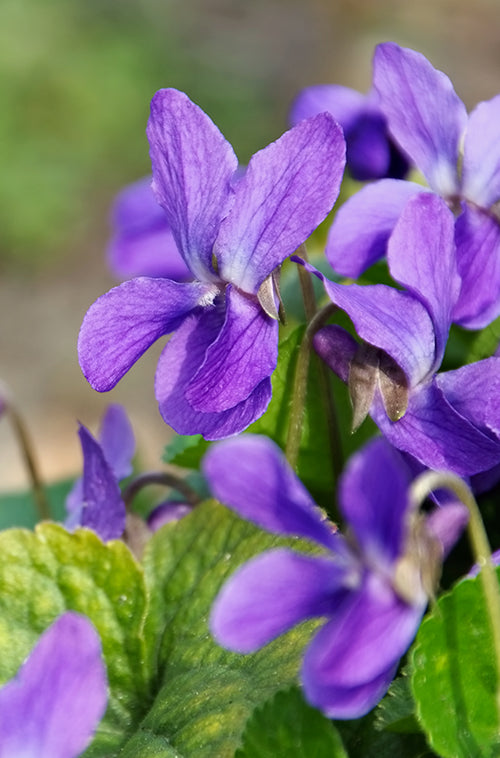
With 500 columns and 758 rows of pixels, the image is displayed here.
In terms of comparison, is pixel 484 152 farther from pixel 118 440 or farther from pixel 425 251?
pixel 118 440

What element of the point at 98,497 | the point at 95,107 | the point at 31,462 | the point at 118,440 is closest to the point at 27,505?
the point at 31,462

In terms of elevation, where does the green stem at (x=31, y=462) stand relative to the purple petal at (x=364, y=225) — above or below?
below

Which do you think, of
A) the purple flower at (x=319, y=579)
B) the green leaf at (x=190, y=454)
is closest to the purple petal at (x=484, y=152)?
the green leaf at (x=190, y=454)

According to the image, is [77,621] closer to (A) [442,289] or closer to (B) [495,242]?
(A) [442,289]

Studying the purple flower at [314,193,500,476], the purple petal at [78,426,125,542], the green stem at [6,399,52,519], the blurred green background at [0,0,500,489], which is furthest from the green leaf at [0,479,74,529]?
the blurred green background at [0,0,500,489]

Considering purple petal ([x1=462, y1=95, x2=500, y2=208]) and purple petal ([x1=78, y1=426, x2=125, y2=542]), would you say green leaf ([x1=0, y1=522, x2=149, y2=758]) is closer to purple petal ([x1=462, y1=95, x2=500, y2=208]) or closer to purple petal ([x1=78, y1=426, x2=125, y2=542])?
purple petal ([x1=78, y1=426, x2=125, y2=542])

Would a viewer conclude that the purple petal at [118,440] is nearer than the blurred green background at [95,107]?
Yes

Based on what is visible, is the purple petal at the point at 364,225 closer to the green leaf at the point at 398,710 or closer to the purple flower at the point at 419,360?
the purple flower at the point at 419,360
